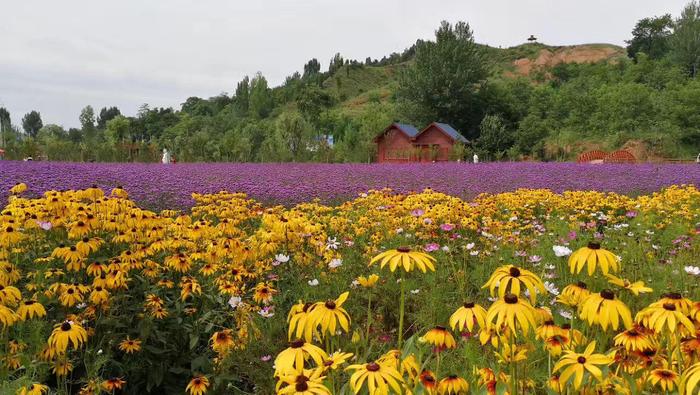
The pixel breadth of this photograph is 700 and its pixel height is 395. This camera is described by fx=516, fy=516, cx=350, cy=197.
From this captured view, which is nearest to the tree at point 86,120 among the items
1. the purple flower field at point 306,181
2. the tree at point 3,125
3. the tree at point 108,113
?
the tree at point 3,125

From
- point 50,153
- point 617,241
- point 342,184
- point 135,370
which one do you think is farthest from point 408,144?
point 135,370

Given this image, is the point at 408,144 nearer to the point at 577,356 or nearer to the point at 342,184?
the point at 342,184

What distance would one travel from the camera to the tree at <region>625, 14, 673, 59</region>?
71.9m

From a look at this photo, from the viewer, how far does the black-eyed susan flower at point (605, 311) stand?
1.40 metres

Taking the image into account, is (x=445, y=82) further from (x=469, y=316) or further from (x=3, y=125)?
(x=3, y=125)

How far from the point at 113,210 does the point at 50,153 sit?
18088 mm

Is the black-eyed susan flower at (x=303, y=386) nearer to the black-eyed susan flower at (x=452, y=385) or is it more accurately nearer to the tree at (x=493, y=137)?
the black-eyed susan flower at (x=452, y=385)

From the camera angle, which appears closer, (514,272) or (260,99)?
(514,272)

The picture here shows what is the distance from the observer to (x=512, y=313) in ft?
4.34

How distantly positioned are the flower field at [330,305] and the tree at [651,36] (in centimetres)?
7966

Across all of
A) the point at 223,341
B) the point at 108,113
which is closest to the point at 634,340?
the point at 223,341

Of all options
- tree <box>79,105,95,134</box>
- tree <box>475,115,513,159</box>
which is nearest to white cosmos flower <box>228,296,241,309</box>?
tree <box>475,115,513,159</box>

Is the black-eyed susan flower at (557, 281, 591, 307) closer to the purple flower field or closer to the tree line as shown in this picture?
the purple flower field

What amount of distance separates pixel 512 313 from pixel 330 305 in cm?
51
